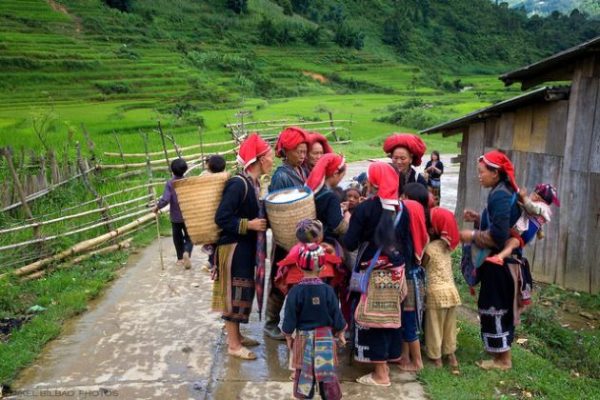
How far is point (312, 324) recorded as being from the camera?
3.26 meters

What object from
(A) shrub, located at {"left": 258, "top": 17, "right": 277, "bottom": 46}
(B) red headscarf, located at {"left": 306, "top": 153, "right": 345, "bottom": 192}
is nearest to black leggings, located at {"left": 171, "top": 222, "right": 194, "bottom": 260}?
(B) red headscarf, located at {"left": 306, "top": 153, "right": 345, "bottom": 192}

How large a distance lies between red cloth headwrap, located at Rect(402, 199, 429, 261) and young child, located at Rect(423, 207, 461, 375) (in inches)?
7.7

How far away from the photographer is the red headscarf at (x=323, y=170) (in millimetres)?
3852

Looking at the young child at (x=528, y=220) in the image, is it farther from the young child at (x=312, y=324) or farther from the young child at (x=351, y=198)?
the young child at (x=312, y=324)

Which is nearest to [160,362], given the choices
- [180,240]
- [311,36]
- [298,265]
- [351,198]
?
[298,265]

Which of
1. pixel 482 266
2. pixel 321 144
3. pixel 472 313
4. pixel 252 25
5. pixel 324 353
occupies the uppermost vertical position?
pixel 252 25

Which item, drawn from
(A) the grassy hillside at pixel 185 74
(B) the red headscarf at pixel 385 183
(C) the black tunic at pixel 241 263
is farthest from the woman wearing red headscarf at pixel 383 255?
(A) the grassy hillside at pixel 185 74

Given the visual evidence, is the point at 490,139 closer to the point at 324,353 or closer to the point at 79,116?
the point at 324,353

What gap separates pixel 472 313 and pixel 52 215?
16.6 ft

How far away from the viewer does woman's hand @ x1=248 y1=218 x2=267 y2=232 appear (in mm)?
3867

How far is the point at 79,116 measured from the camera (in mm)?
21047

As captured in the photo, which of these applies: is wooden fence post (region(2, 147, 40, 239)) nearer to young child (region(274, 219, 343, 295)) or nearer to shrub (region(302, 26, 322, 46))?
young child (region(274, 219, 343, 295))

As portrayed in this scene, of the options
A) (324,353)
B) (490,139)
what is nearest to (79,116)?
(490,139)

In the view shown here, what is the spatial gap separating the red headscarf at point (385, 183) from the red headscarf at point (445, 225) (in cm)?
51
